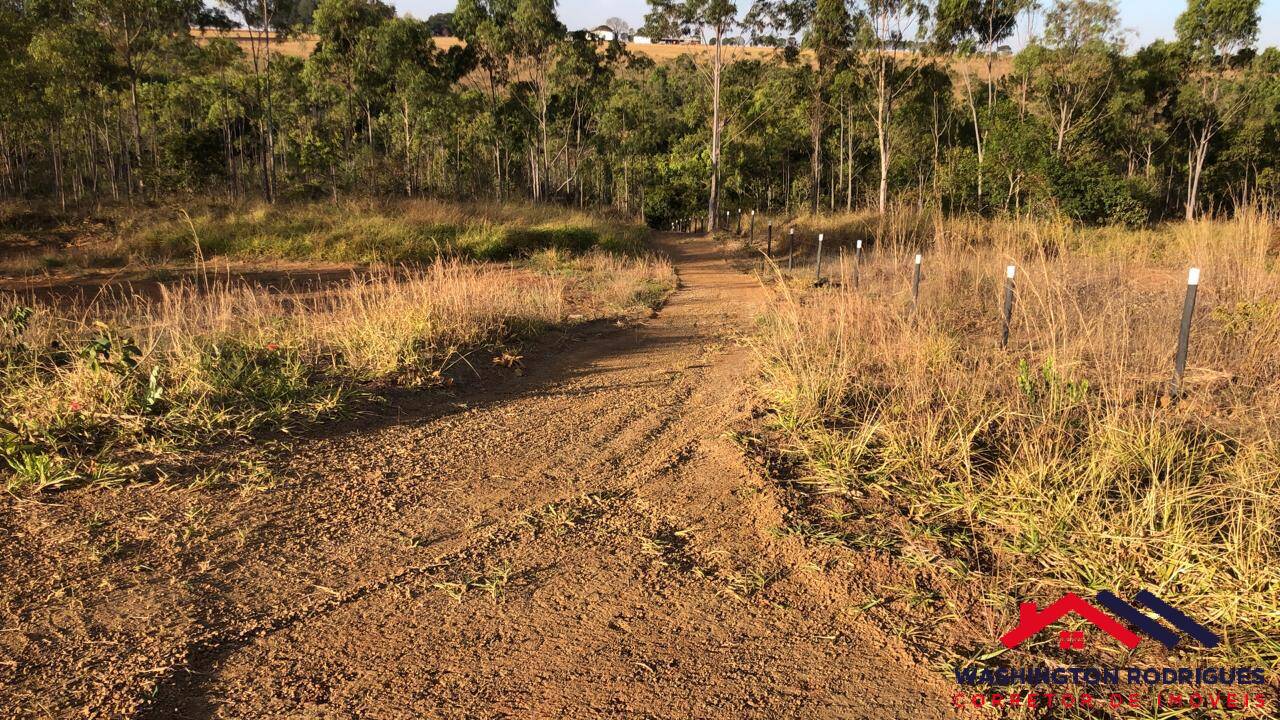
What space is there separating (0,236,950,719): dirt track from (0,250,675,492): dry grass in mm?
372

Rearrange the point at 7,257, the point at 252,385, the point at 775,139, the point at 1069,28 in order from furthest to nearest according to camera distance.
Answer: the point at 775,139 → the point at 1069,28 → the point at 7,257 → the point at 252,385

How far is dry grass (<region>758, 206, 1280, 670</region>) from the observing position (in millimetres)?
2760

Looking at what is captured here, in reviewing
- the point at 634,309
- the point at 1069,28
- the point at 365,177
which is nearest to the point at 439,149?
the point at 365,177

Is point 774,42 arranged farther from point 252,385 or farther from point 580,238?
point 252,385

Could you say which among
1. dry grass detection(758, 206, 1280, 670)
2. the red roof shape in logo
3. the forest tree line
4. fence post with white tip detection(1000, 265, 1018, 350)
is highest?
the forest tree line

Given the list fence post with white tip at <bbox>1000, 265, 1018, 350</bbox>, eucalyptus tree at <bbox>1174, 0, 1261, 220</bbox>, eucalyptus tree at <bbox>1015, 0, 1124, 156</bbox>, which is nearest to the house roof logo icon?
fence post with white tip at <bbox>1000, 265, 1018, 350</bbox>

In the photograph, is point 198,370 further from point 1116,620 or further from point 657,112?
point 657,112

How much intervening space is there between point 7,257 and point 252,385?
16.1 m

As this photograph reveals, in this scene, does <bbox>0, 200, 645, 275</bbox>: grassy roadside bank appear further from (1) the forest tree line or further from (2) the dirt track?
(2) the dirt track

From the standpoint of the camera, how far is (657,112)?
46.4 meters

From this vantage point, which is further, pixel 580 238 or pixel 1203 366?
pixel 580 238

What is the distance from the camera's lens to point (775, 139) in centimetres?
3897

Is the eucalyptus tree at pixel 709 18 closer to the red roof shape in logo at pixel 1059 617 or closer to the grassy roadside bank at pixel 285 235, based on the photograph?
the grassy roadside bank at pixel 285 235

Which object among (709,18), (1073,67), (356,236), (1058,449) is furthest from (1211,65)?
(1058,449)
